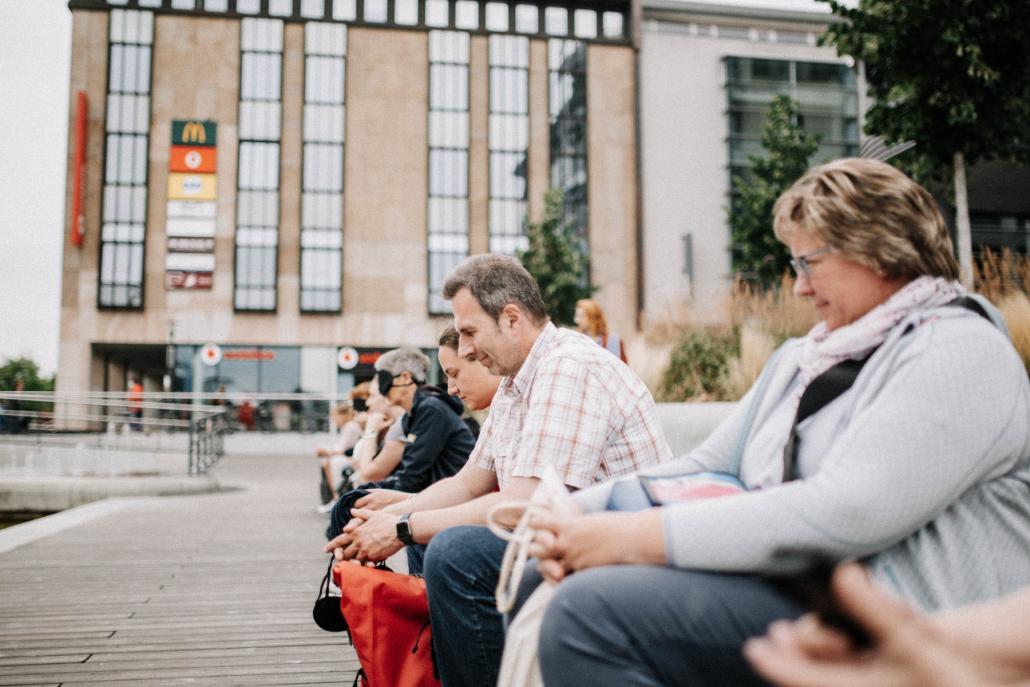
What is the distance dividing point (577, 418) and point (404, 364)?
11.5 ft

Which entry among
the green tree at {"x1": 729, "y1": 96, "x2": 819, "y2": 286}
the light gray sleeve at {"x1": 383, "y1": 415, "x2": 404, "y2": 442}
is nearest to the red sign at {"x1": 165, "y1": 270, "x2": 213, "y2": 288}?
the green tree at {"x1": 729, "y1": 96, "x2": 819, "y2": 286}

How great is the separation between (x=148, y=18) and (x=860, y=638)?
35.6 meters

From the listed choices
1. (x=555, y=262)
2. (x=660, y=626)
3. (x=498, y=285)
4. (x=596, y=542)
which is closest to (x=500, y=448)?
(x=498, y=285)

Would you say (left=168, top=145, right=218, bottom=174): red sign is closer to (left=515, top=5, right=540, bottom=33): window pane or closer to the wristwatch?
(left=515, top=5, right=540, bottom=33): window pane

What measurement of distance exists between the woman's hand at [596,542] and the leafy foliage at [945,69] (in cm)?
924

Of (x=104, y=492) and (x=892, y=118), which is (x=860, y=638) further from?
(x=104, y=492)

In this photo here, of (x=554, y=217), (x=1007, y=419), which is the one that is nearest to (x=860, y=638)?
(x=1007, y=419)

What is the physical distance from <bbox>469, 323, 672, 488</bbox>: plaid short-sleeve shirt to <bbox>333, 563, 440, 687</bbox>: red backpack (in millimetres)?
404

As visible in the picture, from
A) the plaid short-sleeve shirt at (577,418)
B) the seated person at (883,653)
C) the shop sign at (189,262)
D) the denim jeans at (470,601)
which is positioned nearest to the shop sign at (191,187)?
the shop sign at (189,262)

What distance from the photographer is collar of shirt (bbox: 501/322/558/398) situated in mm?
2383

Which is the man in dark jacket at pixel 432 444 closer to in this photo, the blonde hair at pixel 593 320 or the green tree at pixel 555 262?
the blonde hair at pixel 593 320

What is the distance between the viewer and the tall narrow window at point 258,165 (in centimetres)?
3095

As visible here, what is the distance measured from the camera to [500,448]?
8.16 feet

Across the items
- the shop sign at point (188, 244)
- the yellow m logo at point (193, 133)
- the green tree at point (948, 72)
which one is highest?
the yellow m logo at point (193, 133)
